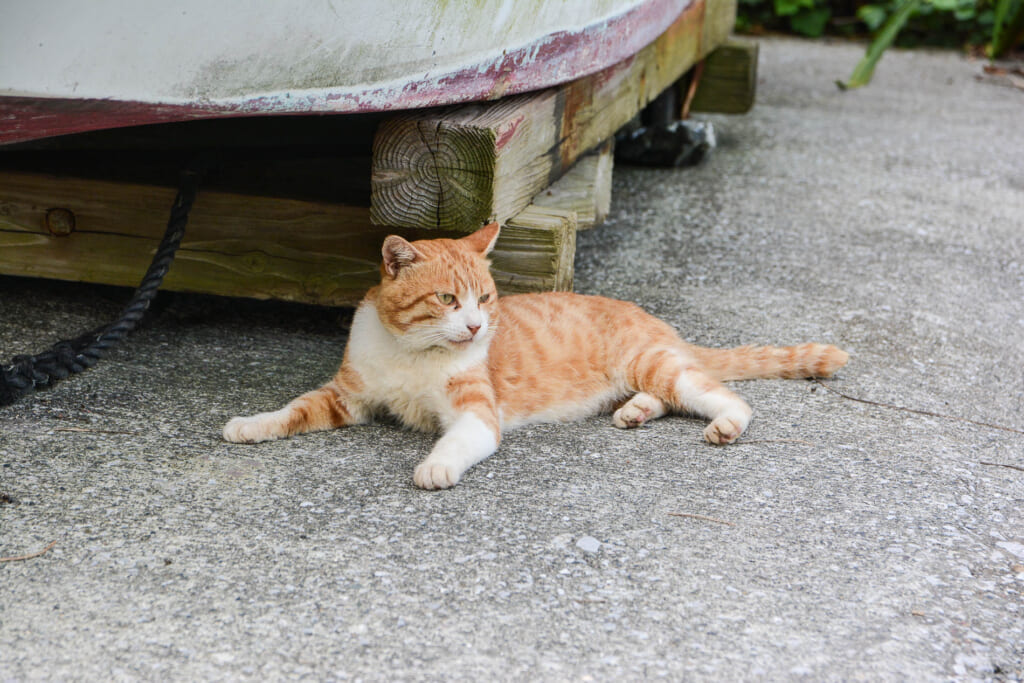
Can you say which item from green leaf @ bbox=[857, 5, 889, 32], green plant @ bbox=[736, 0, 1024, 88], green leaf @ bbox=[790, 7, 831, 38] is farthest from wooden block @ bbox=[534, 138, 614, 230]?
green leaf @ bbox=[790, 7, 831, 38]

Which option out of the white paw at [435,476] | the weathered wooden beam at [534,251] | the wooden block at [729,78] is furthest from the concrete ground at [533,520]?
the wooden block at [729,78]

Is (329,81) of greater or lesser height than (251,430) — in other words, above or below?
above

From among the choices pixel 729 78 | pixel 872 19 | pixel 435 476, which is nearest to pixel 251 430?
pixel 435 476

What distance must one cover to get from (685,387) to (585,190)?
1.01 metres

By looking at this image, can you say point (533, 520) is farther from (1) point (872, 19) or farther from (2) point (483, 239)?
(1) point (872, 19)

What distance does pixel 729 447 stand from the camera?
9.27 ft

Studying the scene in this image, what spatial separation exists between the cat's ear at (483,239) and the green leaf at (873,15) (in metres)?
9.04

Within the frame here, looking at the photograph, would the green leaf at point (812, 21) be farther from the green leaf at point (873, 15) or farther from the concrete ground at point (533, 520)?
the concrete ground at point (533, 520)

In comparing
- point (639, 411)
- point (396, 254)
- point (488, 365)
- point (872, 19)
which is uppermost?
point (396, 254)

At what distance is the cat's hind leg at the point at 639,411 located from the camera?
298 centimetres

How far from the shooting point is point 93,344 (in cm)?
296

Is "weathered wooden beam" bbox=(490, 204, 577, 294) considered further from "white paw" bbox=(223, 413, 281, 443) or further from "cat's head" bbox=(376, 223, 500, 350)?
"white paw" bbox=(223, 413, 281, 443)

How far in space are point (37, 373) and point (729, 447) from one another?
77.3 inches

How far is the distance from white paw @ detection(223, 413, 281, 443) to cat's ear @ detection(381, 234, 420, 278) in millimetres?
525
